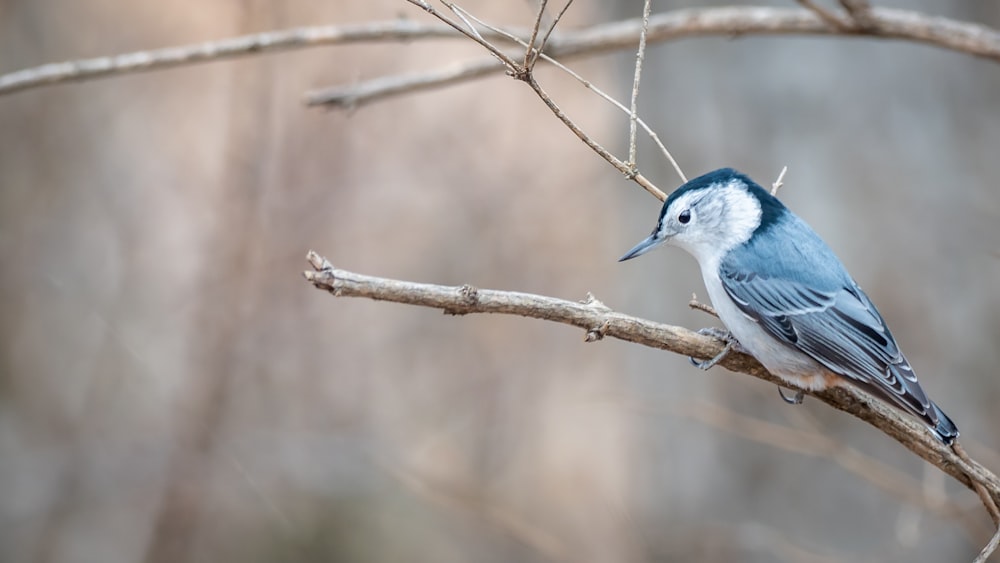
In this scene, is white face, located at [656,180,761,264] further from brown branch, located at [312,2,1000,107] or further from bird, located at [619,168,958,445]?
brown branch, located at [312,2,1000,107]

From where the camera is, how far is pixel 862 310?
7.64 feet

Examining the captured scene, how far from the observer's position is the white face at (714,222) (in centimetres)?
235

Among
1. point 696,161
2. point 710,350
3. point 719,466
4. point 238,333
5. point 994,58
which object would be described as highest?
point 696,161

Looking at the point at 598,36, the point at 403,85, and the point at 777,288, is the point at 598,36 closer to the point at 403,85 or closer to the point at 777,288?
the point at 403,85

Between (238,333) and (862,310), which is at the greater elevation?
(238,333)

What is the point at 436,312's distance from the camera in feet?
17.7

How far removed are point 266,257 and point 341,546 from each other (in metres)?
1.56

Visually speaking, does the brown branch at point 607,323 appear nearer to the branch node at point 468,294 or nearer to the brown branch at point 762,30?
the branch node at point 468,294

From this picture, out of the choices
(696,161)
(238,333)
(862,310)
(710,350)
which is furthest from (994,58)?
(238,333)

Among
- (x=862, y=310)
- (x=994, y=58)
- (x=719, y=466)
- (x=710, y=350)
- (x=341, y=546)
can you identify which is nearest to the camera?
(x=710, y=350)

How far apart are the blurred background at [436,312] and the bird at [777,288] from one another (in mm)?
526

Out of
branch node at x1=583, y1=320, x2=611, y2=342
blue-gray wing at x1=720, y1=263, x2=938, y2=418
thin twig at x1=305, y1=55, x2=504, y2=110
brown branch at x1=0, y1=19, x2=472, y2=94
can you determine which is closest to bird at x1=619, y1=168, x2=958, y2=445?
blue-gray wing at x1=720, y1=263, x2=938, y2=418

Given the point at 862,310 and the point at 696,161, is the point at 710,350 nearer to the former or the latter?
the point at 862,310

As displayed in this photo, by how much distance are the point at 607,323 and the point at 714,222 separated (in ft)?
2.69
